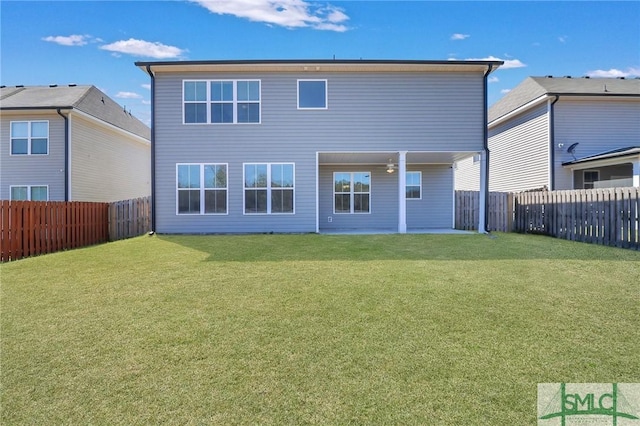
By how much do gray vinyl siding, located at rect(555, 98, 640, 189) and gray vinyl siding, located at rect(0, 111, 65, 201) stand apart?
858 inches

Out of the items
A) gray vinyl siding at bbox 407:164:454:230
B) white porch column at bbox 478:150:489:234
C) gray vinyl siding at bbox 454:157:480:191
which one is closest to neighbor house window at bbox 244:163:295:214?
gray vinyl siding at bbox 407:164:454:230

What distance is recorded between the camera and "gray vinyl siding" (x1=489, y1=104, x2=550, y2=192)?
15.9m

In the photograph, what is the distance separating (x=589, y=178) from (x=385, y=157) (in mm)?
10346

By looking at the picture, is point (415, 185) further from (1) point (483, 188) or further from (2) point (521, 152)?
(2) point (521, 152)

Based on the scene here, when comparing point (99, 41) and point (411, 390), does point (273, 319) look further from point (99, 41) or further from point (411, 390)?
point (99, 41)

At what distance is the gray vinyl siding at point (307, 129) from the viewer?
12305mm

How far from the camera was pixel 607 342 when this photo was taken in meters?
3.19

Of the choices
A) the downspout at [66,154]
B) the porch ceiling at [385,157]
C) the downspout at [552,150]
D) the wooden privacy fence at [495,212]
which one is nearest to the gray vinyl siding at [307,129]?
the porch ceiling at [385,157]

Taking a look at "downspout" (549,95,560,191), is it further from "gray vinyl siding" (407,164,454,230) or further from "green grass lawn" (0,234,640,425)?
"green grass lawn" (0,234,640,425)

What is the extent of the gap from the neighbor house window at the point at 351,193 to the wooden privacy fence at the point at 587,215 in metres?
6.05

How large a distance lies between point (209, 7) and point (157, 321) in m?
12.9

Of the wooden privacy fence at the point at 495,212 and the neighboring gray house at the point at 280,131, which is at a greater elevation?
the neighboring gray house at the point at 280,131

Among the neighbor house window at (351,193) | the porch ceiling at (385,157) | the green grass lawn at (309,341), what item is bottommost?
the green grass lawn at (309,341)

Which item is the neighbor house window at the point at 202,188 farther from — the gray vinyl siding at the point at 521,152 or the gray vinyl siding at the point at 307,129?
the gray vinyl siding at the point at 521,152
